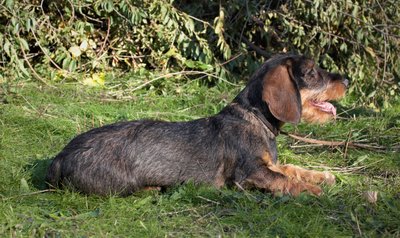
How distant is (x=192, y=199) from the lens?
5.21m

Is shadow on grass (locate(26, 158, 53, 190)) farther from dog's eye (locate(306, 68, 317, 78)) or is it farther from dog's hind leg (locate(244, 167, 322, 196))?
dog's eye (locate(306, 68, 317, 78))

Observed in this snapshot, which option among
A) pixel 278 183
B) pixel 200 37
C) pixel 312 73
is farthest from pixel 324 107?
pixel 200 37

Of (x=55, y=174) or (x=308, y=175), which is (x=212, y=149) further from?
(x=55, y=174)

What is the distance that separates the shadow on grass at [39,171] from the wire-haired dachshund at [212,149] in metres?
0.32

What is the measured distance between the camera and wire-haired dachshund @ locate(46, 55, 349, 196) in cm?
538

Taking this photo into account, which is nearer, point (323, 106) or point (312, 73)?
point (312, 73)

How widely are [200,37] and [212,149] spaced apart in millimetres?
4363

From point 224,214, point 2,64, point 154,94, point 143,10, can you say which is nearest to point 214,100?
point 154,94

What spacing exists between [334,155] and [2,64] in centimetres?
489

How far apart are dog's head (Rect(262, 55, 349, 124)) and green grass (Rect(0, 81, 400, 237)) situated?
2.01 feet

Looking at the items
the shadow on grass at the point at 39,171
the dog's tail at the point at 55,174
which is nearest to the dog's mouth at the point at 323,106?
the dog's tail at the point at 55,174

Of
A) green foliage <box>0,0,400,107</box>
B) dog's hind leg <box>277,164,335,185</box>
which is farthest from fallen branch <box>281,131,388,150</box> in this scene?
green foliage <box>0,0,400,107</box>

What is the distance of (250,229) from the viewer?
4.64m

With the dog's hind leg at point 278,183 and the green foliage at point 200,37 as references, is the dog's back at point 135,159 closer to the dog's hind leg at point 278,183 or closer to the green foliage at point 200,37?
the dog's hind leg at point 278,183
